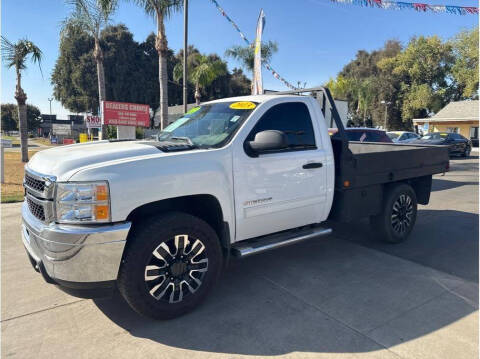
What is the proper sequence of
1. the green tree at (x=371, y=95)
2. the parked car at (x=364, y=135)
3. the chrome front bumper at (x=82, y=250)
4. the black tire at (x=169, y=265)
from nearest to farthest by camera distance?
the chrome front bumper at (x=82, y=250) < the black tire at (x=169, y=265) < the parked car at (x=364, y=135) < the green tree at (x=371, y=95)

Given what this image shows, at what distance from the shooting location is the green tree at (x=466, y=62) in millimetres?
44531

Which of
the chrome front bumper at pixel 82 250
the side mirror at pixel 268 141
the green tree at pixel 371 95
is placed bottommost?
the chrome front bumper at pixel 82 250

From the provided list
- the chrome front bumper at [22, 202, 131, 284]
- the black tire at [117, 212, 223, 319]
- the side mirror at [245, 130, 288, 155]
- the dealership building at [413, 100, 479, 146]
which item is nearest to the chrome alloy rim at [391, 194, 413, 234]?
the side mirror at [245, 130, 288, 155]

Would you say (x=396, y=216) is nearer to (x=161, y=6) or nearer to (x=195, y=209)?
(x=195, y=209)

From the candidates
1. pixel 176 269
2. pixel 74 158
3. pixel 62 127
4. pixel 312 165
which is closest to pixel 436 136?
pixel 312 165

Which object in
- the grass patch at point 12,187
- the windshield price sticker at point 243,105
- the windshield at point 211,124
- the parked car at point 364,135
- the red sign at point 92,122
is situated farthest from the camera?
the red sign at point 92,122

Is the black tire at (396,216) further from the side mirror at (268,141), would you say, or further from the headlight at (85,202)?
the headlight at (85,202)

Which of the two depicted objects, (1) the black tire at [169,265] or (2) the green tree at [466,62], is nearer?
(1) the black tire at [169,265]

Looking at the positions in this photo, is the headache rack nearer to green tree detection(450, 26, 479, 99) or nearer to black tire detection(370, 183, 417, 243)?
black tire detection(370, 183, 417, 243)

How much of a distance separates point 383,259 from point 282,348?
8.02 feet

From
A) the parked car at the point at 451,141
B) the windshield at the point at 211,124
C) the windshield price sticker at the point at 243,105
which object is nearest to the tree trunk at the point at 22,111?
the windshield at the point at 211,124

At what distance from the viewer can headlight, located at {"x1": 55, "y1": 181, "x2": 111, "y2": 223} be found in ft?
8.77

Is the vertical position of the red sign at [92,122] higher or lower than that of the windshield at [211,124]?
higher

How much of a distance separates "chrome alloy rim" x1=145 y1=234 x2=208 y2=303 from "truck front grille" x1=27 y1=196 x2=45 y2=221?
98 centimetres
